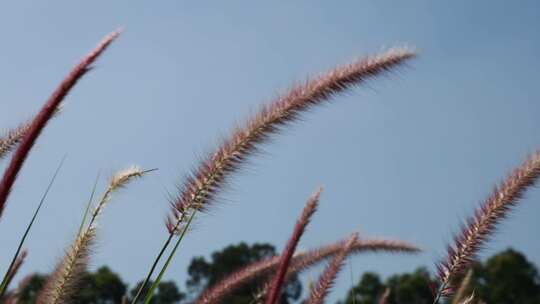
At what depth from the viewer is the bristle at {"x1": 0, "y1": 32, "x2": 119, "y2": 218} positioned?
194 cm

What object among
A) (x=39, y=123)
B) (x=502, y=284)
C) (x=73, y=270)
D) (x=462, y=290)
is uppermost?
(x=502, y=284)

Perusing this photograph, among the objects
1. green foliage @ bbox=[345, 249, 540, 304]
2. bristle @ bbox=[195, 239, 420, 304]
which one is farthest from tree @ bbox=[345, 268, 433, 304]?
bristle @ bbox=[195, 239, 420, 304]

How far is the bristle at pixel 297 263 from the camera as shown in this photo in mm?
4235

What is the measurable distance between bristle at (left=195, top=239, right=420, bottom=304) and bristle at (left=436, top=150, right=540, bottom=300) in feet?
3.03

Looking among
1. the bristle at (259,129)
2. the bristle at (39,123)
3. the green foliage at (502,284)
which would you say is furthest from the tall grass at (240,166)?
the green foliage at (502,284)

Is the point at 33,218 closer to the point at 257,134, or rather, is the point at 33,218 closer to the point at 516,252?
the point at 257,134

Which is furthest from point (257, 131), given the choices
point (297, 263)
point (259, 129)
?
point (297, 263)

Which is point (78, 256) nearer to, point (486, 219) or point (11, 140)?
point (11, 140)

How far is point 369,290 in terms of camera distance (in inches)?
2899

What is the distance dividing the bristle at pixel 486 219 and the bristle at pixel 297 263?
92 cm

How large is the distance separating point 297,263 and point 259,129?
2.09 metres

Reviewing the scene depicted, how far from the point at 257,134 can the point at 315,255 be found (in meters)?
1.96

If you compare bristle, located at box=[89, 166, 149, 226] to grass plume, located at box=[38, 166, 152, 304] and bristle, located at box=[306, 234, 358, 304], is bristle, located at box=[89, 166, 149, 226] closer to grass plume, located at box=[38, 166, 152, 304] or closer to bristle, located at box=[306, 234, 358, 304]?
grass plume, located at box=[38, 166, 152, 304]

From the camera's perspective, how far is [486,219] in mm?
3350
